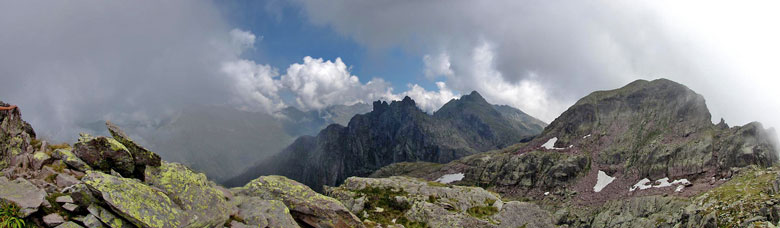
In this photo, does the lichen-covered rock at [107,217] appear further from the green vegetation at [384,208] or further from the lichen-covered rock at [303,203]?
the green vegetation at [384,208]

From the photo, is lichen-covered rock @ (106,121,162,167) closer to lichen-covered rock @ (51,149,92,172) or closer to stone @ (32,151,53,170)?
lichen-covered rock @ (51,149,92,172)

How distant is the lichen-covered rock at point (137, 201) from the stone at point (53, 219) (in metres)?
1.61

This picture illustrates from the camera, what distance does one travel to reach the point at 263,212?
23.9 meters

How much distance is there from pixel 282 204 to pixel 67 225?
12633 mm

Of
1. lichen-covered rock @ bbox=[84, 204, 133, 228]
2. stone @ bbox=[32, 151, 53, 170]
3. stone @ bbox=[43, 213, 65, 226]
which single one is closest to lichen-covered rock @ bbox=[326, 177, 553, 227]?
lichen-covered rock @ bbox=[84, 204, 133, 228]

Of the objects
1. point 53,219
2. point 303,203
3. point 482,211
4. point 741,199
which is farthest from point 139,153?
point 741,199

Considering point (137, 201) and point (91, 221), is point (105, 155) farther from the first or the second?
point (91, 221)

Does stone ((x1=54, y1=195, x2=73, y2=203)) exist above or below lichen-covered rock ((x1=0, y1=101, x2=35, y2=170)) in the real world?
below

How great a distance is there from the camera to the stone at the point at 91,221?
49.8 feet

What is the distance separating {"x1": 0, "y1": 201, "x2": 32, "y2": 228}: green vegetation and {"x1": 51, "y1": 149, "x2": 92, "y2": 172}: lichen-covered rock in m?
6.23

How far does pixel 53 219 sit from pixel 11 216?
52.3 inches

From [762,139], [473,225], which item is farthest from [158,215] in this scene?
[762,139]

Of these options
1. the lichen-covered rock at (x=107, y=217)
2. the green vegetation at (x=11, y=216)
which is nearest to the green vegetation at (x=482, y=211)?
the lichen-covered rock at (x=107, y=217)

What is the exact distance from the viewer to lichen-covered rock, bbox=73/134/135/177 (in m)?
20.8
